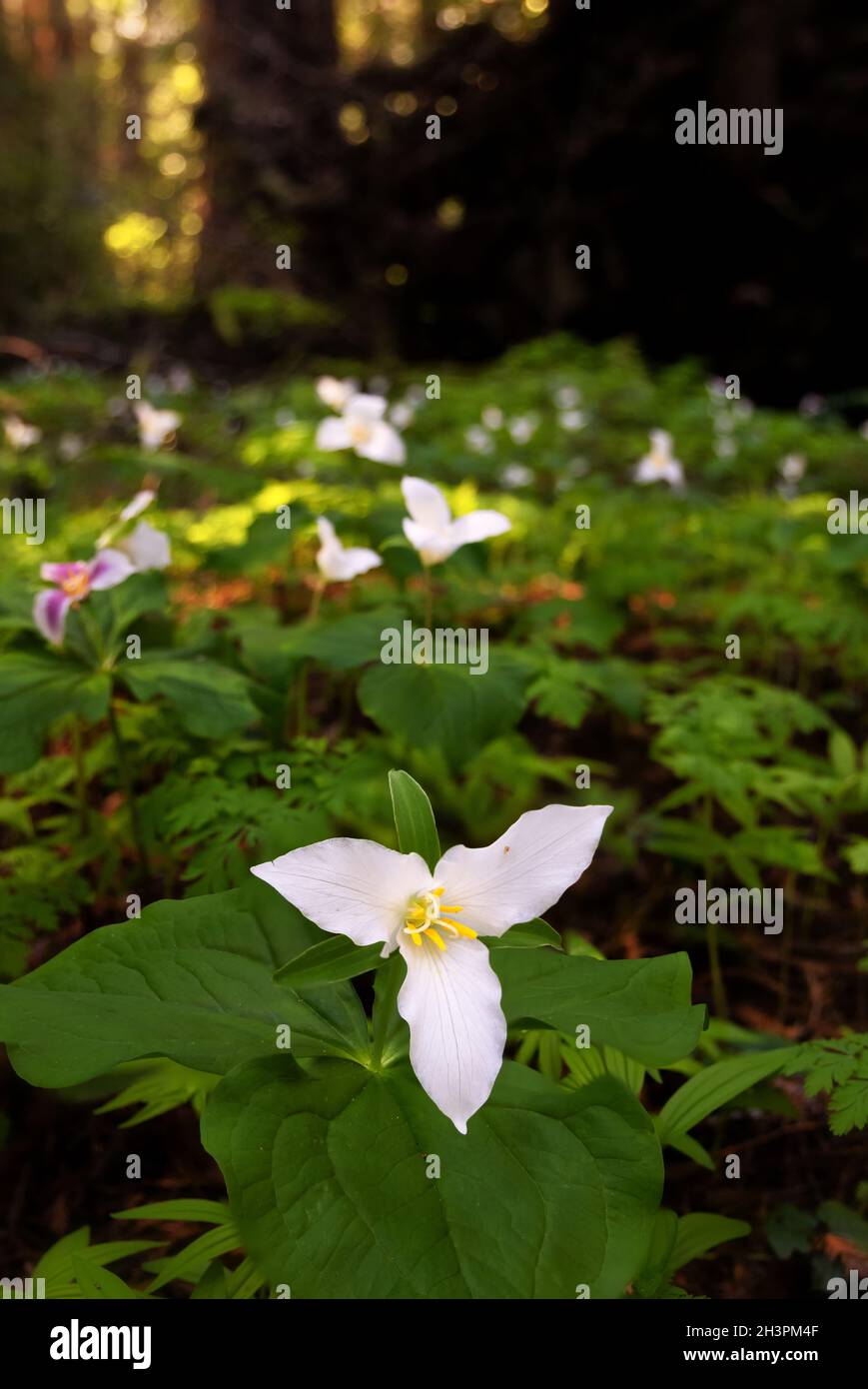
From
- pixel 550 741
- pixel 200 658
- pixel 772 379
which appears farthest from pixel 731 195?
pixel 200 658

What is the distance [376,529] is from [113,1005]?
5.38 ft

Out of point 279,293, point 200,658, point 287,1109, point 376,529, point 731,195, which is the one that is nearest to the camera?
point 287,1109

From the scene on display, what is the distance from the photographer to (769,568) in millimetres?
3701

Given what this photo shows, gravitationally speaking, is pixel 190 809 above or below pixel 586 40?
below

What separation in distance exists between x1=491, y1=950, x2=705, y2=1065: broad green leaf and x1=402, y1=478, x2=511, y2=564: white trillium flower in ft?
3.40

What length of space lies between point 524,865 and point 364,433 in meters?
1.97

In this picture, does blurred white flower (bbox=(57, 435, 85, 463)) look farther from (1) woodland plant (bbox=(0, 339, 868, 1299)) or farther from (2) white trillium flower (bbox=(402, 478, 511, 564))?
(2) white trillium flower (bbox=(402, 478, 511, 564))

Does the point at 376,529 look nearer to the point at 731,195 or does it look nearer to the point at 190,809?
the point at 190,809

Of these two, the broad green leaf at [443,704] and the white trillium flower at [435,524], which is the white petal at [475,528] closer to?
the white trillium flower at [435,524]

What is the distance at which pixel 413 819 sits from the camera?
117 cm

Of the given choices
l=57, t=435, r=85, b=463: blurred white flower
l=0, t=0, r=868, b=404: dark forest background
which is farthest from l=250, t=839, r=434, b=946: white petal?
l=0, t=0, r=868, b=404: dark forest background

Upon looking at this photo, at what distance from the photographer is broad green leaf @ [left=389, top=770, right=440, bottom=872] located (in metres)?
1.16

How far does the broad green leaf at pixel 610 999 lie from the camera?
1202 millimetres

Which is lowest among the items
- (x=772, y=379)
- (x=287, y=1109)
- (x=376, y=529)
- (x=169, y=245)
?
(x=287, y=1109)
